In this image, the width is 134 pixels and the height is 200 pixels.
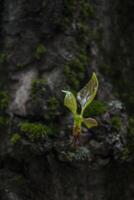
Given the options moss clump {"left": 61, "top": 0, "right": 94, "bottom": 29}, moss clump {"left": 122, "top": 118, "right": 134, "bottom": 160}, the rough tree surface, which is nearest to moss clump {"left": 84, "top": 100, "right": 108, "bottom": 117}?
the rough tree surface

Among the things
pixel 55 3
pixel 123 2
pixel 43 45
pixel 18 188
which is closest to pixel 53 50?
pixel 43 45

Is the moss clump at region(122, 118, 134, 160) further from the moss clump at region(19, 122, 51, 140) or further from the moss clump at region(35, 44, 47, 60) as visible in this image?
the moss clump at region(35, 44, 47, 60)

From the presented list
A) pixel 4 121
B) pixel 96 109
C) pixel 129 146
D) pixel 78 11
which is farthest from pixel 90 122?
pixel 78 11

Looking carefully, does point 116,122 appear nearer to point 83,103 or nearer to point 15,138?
point 83,103

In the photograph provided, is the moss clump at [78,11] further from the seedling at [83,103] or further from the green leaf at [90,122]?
the green leaf at [90,122]

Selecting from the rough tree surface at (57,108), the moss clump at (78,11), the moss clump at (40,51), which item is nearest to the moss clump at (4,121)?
the rough tree surface at (57,108)
